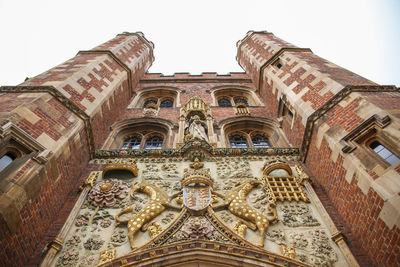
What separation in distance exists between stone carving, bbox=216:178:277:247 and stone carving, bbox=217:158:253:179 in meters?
0.45

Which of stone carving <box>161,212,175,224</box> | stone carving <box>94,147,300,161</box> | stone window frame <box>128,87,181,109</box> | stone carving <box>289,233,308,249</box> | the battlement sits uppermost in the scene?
the battlement

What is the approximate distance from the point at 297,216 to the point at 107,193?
4.03m

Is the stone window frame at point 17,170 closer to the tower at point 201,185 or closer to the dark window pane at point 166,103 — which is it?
the tower at point 201,185

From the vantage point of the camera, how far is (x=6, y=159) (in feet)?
16.3

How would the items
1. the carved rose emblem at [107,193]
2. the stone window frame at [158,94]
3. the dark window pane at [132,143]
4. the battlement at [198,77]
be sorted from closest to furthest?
the carved rose emblem at [107,193]
the dark window pane at [132,143]
the stone window frame at [158,94]
the battlement at [198,77]

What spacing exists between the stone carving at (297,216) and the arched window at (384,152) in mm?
1703

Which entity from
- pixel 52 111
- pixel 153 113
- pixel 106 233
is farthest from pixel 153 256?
pixel 153 113

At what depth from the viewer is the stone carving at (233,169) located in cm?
677

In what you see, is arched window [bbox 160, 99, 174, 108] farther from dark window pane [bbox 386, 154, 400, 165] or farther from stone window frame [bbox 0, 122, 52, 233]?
dark window pane [bbox 386, 154, 400, 165]

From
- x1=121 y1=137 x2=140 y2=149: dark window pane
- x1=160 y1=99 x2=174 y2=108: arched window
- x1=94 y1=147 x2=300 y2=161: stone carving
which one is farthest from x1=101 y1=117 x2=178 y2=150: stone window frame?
x1=160 y1=99 x2=174 y2=108: arched window

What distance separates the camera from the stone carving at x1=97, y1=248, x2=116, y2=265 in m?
4.51

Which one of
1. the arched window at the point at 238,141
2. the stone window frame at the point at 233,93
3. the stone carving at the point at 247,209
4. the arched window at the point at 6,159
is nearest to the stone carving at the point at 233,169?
the stone carving at the point at 247,209

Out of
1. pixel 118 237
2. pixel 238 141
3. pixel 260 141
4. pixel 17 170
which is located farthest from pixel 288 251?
pixel 260 141

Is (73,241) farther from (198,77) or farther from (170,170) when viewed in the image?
(198,77)
